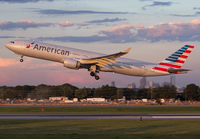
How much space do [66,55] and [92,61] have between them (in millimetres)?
4300

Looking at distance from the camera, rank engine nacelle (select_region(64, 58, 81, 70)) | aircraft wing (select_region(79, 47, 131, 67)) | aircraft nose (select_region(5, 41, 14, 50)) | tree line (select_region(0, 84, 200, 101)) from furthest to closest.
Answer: tree line (select_region(0, 84, 200, 101)) < aircraft nose (select_region(5, 41, 14, 50)) < aircraft wing (select_region(79, 47, 131, 67)) < engine nacelle (select_region(64, 58, 81, 70))

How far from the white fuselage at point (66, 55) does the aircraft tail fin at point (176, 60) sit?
94.5 inches

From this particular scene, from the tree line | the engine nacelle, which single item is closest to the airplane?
the engine nacelle

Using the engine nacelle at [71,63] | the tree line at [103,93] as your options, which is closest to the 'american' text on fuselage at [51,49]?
the engine nacelle at [71,63]

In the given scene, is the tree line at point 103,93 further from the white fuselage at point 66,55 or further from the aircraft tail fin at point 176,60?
the white fuselage at point 66,55

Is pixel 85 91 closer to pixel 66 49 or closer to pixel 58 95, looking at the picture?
pixel 58 95

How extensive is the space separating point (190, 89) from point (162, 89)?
15827mm

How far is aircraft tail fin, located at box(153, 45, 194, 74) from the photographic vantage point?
2280 inches

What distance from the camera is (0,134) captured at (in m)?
26.5

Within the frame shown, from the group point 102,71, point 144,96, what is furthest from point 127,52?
point 144,96

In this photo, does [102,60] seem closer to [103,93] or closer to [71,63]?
[71,63]

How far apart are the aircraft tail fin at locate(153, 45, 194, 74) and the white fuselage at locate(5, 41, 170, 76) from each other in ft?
7.87

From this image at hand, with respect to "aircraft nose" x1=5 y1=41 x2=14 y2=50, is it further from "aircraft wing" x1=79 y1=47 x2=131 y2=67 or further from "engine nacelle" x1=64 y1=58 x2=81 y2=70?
"aircraft wing" x1=79 y1=47 x2=131 y2=67

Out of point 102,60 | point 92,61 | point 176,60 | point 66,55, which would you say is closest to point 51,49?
point 66,55
